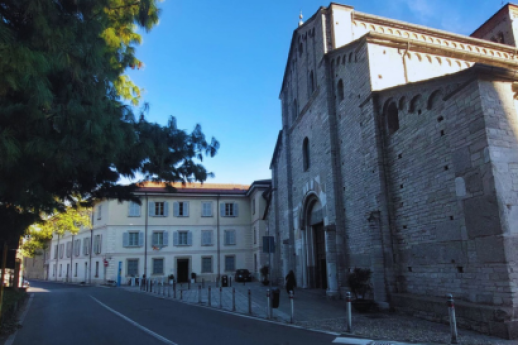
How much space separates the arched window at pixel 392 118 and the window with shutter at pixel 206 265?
2893cm

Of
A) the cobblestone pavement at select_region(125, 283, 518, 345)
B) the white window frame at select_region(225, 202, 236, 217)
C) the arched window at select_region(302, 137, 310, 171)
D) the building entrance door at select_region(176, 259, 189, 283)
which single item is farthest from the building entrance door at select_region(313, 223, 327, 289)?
the building entrance door at select_region(176, 259, 189, 283)

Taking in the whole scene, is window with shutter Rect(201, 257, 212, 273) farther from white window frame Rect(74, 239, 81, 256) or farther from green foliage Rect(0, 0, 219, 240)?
green foliage Rect(0, 0, 219, 240)

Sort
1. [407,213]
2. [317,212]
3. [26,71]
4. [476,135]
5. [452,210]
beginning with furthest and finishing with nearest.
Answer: [317,212] < [407,213] < [452,210] < [476,135] < [26,71]

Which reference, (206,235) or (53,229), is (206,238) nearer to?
(206,235)

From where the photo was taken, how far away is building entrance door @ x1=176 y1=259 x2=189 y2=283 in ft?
123

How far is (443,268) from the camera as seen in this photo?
33.6 ft

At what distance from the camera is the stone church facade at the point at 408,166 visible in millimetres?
8680

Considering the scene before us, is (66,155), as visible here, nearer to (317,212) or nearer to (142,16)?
(142,16)

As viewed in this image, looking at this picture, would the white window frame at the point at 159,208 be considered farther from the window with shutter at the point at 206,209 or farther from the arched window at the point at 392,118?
the arched window at the point at 392,118

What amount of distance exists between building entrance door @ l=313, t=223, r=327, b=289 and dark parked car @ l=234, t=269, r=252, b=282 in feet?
55.2

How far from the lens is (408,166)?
1184 cm

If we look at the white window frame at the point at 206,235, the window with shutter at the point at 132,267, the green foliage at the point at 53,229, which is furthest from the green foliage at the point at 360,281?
the window with shutter at the point at 132,267

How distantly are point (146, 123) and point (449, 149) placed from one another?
765 centimetres

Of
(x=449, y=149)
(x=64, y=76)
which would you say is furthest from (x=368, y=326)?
(x=64, y=76)
